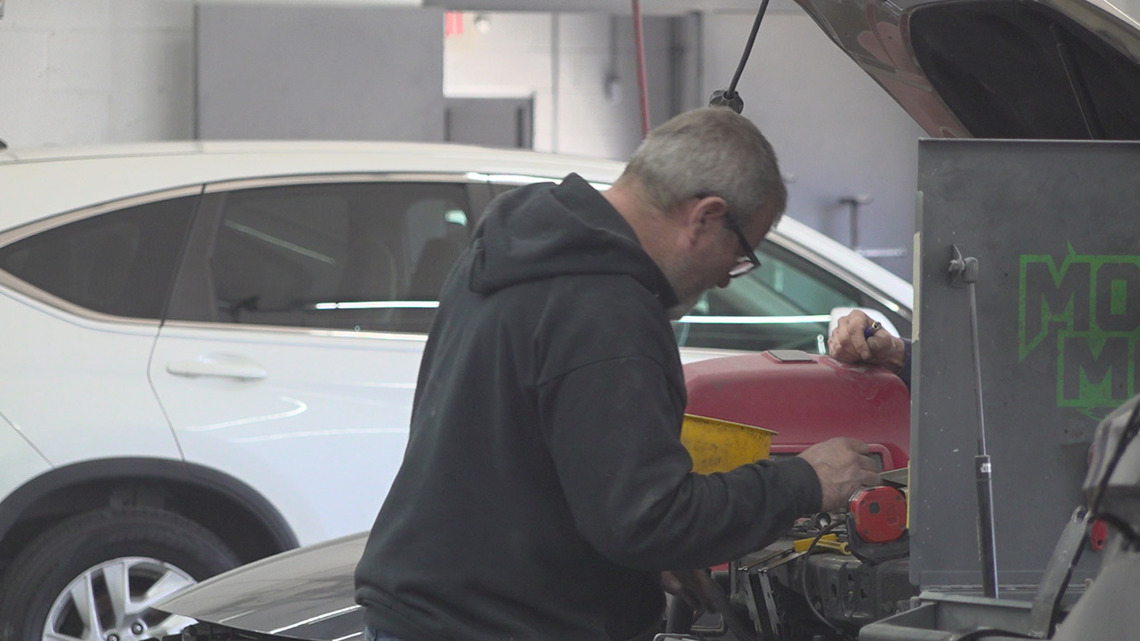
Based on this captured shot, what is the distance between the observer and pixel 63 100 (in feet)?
23.1

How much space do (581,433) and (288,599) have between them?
1.00 metres

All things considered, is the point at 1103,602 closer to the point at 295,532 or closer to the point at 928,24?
the point at 928,24

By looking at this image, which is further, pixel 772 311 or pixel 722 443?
pixel 772 311

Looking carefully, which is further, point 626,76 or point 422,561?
point 626,76

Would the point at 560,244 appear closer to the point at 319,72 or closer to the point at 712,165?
the point at 712,165

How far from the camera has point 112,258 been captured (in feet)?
13.8

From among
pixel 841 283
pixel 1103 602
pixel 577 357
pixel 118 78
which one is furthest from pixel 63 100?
pixel 1103 602

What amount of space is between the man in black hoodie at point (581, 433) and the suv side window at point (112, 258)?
2.48 metres

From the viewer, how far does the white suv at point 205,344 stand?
13.4ft

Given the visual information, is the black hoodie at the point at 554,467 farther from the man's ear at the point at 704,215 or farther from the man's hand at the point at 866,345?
the man's hand at the point at 866,345

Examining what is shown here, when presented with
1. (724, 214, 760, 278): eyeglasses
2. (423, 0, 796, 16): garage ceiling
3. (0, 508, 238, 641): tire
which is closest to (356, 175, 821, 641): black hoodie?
(724, 214, 760, 278): eyeglasses

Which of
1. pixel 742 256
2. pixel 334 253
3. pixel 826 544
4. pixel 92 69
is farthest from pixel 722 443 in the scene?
pixel 92 69

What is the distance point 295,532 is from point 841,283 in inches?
72.9

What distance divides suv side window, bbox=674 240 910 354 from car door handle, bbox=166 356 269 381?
4.35 feet
